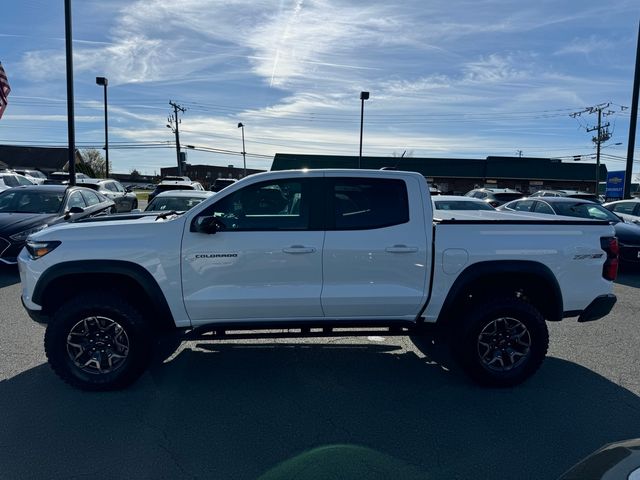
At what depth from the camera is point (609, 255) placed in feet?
13.8

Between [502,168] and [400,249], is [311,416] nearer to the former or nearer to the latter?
[400,249]

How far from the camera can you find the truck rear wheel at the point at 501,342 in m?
4.02

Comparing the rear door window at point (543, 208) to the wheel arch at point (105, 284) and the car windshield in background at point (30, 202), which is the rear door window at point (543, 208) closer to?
the wheel arch at point (105, 284)

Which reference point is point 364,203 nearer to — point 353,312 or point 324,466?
point 353,312

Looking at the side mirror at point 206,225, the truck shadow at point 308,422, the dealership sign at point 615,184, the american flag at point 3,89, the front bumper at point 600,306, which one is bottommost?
the truck shadow at point 308,422

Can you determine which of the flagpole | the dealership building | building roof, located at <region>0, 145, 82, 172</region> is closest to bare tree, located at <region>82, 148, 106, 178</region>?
building roof, located at <region>0, 145, 82, 172</region>

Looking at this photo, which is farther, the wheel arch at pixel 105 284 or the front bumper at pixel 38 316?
the front bumper at pixel 38 316

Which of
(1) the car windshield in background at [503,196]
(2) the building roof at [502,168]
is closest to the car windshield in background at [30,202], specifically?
(1) the car windshield in background at [503,196]

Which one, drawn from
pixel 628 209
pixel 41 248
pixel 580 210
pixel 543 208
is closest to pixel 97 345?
pixel 41 248

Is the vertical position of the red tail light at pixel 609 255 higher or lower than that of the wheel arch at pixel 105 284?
higher

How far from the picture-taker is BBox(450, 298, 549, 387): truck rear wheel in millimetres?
4023

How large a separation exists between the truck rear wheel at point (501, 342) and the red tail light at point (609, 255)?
0.80 metres

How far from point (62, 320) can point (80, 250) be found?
61cm

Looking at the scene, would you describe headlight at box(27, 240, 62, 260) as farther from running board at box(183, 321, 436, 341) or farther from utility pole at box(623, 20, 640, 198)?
utility pole at box(623, 20, 640, 198)
